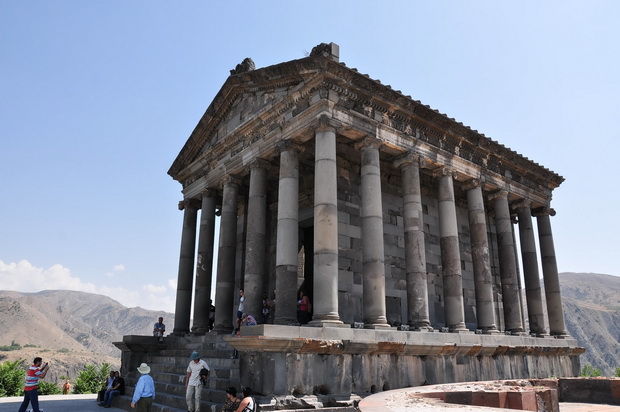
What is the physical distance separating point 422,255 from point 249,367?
6.82 m

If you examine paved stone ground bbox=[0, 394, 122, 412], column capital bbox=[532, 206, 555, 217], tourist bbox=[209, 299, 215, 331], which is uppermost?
column capital bbox=[532, 206, 555, 217]

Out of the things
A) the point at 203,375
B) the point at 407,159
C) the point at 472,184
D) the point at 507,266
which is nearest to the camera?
the point at 203,375

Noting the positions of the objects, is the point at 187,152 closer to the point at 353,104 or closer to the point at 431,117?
the point at 353,104

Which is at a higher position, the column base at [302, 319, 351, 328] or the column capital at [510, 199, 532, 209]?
the column capital at [510, 199, 532, 209]

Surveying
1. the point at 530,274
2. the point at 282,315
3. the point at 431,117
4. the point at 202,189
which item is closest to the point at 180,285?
the point at 202,189

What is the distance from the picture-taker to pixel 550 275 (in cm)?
2012

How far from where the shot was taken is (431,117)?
16062mm

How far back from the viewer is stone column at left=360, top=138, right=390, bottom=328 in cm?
1256

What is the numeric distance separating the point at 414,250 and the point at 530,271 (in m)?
7.96

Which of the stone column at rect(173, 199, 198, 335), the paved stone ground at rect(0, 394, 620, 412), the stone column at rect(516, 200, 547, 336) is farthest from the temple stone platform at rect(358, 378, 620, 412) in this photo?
the stone column at rect(173, 199, 198, 335)

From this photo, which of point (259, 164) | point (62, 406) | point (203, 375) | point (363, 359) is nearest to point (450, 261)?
point (363, 359)

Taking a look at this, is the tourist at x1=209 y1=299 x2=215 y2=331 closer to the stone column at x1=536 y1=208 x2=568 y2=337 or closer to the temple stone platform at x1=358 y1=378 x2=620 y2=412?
the temple stone platform at x1=358 y1=378 x2=620 y2=412

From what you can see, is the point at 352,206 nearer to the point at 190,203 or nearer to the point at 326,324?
the point at 326,324

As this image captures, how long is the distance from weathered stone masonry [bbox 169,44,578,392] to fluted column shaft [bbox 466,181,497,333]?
51mm
